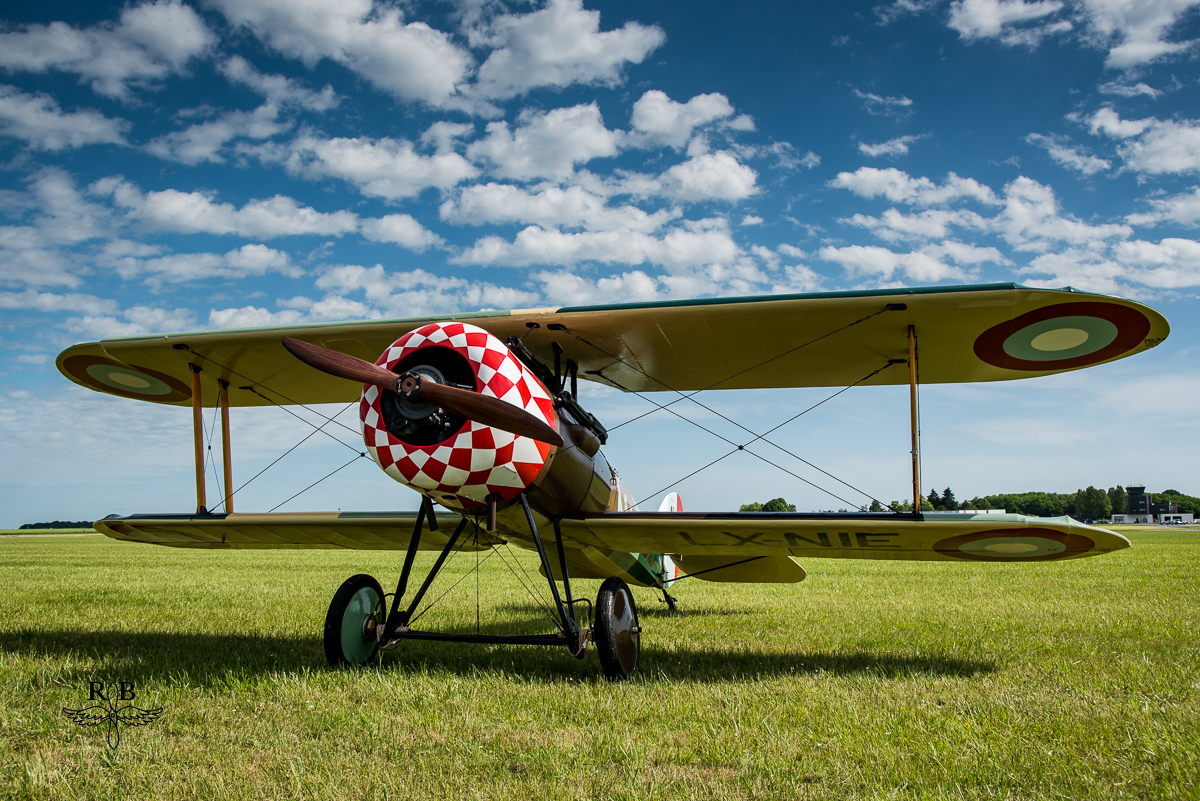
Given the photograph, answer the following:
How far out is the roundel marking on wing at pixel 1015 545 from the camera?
564 centimetres

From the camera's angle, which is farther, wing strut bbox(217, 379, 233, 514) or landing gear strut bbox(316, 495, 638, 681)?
wing strut bbox(217, 379, 233, 514)

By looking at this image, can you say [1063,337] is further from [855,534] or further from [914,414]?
[855,534]

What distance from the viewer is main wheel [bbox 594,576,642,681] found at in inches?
201

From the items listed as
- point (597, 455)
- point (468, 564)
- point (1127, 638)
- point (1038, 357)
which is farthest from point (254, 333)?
point (468, 564)

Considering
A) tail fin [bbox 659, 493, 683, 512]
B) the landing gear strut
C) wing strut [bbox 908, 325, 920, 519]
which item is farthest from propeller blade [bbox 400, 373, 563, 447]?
tail fin [bbox 659, 493, 683, 512]

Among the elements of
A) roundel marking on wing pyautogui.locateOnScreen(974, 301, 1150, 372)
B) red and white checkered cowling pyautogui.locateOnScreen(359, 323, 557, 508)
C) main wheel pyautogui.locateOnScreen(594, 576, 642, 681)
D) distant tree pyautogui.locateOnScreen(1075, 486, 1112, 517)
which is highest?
roundel marking on wing pyautogui.locateOnScreen(974, 301, 1150, 372)

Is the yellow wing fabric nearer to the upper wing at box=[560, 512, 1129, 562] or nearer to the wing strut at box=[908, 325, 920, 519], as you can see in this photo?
the upper wing at box=[560, 512, 1129, 562]

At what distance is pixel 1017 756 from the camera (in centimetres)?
346

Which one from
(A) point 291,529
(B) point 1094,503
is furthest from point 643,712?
(B) point 1094,503

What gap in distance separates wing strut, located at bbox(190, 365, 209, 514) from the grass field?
122 centimetres

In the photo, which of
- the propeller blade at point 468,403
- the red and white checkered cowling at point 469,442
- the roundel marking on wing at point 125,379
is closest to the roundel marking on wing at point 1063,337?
the red and white checkered cowling at point 469,442

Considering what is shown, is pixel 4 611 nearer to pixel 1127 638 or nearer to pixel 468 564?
pixel 468 564

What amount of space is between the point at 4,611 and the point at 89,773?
7.44m

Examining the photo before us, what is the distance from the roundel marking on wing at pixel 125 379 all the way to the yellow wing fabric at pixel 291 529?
149 centimetres
